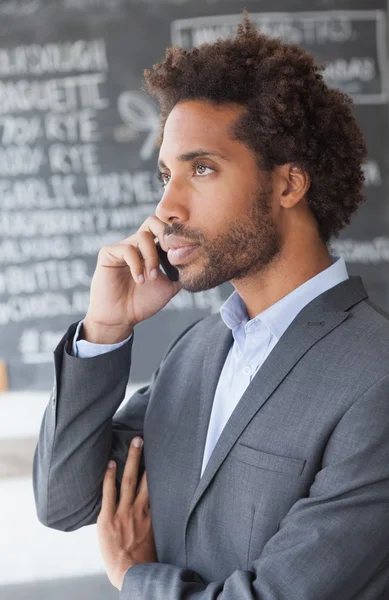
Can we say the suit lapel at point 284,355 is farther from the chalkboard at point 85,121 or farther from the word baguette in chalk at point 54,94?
the word baguette in chalk at point 54,94

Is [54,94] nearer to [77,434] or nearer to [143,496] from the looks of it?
[77,434]

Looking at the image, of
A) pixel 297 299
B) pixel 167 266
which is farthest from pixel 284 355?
pixel 167 266

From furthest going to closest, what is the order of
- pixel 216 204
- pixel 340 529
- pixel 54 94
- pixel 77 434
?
pixel 54 94 < pixel 77 434 < pixel 216 204 < pixel 340 529

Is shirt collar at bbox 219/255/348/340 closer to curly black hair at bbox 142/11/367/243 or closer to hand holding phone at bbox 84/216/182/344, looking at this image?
curly black hair at bbox 142/11/367/243

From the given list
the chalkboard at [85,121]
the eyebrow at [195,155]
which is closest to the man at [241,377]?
the eyebrow at [195,155]

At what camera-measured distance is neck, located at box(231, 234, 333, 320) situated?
140 cm

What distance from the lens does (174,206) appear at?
1.36 m

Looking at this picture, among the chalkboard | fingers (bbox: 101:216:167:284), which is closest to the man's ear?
fingers (bbox: 101:216:167:284)

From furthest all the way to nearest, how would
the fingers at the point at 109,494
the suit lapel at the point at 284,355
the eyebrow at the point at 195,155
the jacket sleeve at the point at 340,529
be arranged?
1. the fingers at the point at 109,494
2. the eyebrow at the point at 195,155
3. the suit lapel at the point at 284,355
4. the jacket sleeve at the point at 340,529

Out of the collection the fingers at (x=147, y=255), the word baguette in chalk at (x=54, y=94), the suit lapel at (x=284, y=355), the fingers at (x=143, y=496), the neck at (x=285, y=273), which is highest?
the word baguette in chalk at (x=54, y=94)

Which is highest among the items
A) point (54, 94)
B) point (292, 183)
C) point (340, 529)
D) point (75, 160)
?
point (54, 94)

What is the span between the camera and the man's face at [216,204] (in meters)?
1.36

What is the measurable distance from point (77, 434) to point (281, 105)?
0.77m

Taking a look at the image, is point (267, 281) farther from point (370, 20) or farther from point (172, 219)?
point (370, 20)
